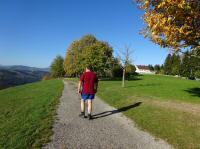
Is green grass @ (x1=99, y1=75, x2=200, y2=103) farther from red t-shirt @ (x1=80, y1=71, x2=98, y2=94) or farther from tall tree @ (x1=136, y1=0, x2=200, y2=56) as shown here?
red t-shirt @ (x1=80, y1=71, x2=98, y2=94)

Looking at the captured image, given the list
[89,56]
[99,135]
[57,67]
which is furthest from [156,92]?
[57,67]

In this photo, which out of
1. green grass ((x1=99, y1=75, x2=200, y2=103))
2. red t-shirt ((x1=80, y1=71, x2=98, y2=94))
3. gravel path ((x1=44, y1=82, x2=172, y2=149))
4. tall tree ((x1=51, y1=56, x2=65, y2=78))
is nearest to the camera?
gravel path ((x1=44, y1=82, x2=172, y2=149))

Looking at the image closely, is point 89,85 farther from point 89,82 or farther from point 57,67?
point 57,67

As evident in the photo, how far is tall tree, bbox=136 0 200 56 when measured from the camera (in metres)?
12.7

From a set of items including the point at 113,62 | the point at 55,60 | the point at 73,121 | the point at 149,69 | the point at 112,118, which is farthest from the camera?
the point at 149,69

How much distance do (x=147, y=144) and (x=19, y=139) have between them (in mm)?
4046

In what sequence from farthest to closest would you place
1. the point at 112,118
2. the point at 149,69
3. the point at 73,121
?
the point at 149,69 → the point at 112,118 → the point at 73,121

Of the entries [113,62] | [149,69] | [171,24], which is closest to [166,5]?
[171,24]

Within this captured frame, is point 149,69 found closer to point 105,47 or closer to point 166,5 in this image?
point 105,47

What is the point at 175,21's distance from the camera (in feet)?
45.9

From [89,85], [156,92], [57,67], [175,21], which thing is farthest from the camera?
[57,67]

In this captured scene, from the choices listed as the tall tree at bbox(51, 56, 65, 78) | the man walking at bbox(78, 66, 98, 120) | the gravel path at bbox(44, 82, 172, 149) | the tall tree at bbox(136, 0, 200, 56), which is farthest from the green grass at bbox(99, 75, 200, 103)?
the tall tree at bbox(51, 56, 65, 78)

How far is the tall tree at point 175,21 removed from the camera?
12.7 m

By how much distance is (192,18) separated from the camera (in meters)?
13.4
